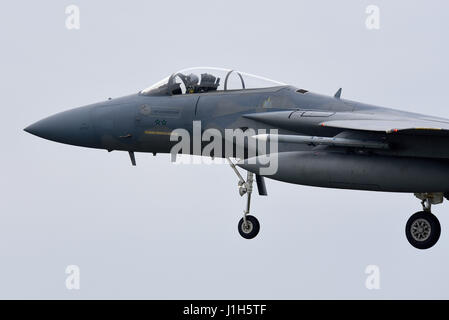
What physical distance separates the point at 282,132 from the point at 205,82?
226 cm

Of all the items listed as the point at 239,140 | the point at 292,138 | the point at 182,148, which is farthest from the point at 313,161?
the point at 182,148

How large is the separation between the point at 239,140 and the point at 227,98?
0.94 meters

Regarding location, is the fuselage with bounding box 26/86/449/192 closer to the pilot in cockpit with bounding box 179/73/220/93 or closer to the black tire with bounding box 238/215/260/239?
the pilot in cockpit with bounding box 179/73/220/93

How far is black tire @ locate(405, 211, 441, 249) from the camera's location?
16.8m

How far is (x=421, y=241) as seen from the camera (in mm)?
16844

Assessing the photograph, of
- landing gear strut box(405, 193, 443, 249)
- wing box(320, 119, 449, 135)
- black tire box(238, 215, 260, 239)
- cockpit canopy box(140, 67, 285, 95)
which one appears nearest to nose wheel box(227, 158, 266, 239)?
black tire box(238, 215, 260, 239)

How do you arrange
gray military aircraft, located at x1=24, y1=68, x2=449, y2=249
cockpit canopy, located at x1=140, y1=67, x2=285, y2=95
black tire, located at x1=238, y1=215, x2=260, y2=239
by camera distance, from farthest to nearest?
black tire, located at x1=238, y1=215, x2=260, y2=239 → cockpit canopy, located at x1=140, y1=67, x2=285, y2=95 → gray military aircraft, located at x1=24, y1=68, x2=449, y2=249

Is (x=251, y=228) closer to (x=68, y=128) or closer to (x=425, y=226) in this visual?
(x=425, y=226)

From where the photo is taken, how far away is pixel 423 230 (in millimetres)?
16875

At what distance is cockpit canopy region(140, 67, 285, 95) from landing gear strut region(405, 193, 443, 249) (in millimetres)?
3720

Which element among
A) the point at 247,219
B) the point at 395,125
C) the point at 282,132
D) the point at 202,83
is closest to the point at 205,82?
the point at 202,83

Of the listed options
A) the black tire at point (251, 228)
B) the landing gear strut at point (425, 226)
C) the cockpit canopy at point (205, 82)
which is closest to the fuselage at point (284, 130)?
the cockpit canopy at point (205, 82)

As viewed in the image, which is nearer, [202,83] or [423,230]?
[423,230]

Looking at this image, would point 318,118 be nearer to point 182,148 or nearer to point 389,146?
point 389,146
